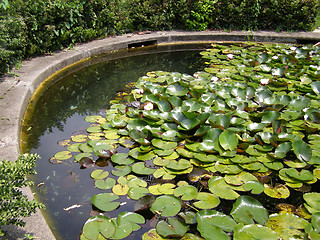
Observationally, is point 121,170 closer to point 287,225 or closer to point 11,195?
point 11,195

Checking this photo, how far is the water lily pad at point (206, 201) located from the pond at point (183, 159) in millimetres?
11

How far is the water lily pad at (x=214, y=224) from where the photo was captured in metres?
1.89

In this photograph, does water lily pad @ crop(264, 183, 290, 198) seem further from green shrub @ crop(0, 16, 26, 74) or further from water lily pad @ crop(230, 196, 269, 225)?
green shrub @ crop(0, 16, 26, 74)

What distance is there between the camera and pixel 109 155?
106 inches

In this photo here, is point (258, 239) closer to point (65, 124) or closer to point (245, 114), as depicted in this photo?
point (245, 114)

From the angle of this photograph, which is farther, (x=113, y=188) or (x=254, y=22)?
(x=254, y=22)

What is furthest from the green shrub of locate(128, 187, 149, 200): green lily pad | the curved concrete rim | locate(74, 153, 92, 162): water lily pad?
locate(128, 187, 149, 200): green lily pad

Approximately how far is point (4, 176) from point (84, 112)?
6.78ft

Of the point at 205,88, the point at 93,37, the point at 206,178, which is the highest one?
the point at 93,37

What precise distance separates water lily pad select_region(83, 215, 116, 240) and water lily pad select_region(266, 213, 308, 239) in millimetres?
1027

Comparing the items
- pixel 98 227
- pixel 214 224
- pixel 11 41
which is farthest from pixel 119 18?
pixel 214 224

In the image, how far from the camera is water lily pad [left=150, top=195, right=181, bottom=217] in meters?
2.08

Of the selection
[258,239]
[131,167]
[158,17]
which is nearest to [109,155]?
[131,167]

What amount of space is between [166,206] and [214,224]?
0.36 metres
